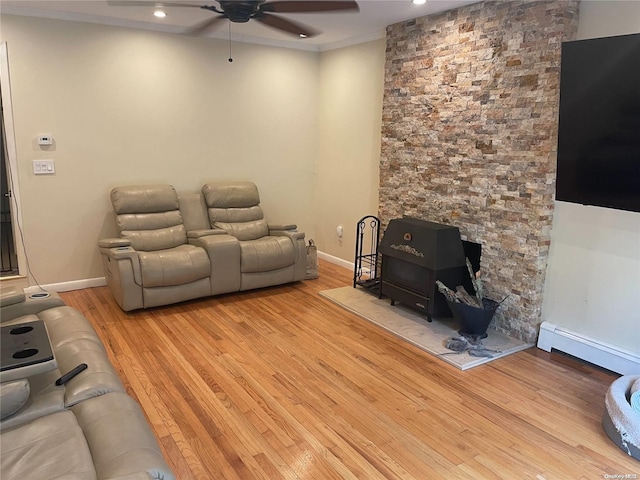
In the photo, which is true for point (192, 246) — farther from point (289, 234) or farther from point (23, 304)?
point (23, 304)

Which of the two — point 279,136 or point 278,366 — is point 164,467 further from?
point 279,136

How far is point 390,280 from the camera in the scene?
162 inches

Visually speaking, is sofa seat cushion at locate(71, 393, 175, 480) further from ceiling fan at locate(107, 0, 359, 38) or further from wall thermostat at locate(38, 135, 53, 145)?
wall thermostat at locate(38, 135, 53, 145)

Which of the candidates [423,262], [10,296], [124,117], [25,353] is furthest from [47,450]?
A: [124,117]

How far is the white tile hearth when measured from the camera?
327cm

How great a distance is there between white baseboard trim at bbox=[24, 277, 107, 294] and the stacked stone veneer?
Answer: 10.1 ft

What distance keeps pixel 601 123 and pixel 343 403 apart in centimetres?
218

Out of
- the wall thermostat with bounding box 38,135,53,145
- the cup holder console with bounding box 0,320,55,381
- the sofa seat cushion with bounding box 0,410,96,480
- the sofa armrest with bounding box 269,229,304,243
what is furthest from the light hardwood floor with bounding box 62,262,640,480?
the wall thermostat with bounding box 38,135,53,145

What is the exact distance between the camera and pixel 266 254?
14.6 feet

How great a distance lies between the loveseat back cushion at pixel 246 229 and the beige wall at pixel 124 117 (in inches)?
24.9

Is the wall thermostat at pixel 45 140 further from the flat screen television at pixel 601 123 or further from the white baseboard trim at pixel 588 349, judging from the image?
the white baseboard trim at pixel 588 349

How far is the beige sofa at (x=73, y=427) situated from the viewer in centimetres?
141

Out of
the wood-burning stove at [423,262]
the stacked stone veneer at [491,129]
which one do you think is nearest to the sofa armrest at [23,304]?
the wood-burning stove at [423,262]

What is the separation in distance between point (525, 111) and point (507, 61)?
1.34 ft
